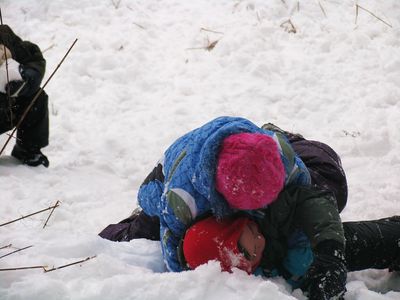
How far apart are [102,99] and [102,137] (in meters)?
0.55

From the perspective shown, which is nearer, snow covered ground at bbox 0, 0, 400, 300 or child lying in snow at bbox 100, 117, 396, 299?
child lying in snow at bbox 100, 117, 396, 299

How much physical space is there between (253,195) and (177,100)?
8.75 ft

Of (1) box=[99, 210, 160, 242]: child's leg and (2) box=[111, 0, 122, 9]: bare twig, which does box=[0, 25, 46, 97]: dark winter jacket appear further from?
(2) box=[111, 0, 122, 9]: bare twig

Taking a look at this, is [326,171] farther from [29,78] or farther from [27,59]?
[27,59]

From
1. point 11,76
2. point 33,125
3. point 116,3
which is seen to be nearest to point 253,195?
point 11,76

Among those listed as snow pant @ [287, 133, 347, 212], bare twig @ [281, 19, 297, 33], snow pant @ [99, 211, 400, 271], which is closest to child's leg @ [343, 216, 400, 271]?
snow pant @ [99, 211, 400, 271]

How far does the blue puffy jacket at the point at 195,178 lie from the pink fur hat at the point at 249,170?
42 mm

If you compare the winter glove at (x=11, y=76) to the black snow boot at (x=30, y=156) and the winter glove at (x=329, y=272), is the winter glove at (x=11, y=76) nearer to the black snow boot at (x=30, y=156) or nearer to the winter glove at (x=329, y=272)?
the black snow boot at (x=30, y=156)

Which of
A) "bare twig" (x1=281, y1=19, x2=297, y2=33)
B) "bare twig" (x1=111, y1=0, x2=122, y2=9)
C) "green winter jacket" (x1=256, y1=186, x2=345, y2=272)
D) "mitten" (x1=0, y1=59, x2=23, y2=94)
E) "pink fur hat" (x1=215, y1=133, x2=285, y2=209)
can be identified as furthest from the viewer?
"bare twig" (x1=111, y1=0, x2=122, y2=9)

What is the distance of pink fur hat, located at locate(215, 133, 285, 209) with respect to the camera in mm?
1809

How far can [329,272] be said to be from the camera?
2.01 m

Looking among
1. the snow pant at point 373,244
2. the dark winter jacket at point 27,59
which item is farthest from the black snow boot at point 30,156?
the snow pant at point 373,244

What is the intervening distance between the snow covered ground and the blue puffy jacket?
7.9 inches

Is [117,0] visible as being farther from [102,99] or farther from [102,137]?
[102,137]
